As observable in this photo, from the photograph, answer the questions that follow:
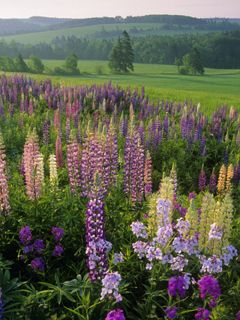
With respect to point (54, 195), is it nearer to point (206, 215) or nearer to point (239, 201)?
point (206, 215)

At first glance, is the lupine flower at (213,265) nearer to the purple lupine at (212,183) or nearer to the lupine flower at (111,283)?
the lupine flower at (111,283)

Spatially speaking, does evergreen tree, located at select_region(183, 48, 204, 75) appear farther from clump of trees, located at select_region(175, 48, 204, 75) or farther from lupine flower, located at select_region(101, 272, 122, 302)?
lupine flower, located at select_region(101, 272, 122, 302)

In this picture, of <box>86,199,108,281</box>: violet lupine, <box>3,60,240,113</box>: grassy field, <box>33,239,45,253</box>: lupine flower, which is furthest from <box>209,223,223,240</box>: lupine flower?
<box>3,60,240,113</box>: grassy field

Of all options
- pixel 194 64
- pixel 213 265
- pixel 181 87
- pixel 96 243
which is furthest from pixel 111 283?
pixel 194 64

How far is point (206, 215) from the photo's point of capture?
208 inches

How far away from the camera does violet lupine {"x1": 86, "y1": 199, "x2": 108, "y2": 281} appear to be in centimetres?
459

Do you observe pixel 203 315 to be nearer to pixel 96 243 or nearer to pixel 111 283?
pixel 111 283

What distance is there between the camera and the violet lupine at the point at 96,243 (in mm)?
4594

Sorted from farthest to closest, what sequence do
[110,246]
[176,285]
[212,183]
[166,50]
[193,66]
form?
[166,50] → [193,66] → [212,183] → [110,246] → [176,285]

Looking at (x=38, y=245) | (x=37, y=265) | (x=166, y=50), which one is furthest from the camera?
(x=166, y=50)

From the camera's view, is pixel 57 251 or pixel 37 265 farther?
pixel 57 251

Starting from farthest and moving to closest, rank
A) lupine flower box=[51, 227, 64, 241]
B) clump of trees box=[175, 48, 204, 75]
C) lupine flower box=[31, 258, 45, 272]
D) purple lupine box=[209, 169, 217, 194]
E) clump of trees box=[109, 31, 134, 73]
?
clump of trees box=[175, 48, 204, 75] → clump of trees box=[109, 31, 134, 73] → purple lupine box=[209, 169, 217, 194] → lupine flower box=[51, 227, 64, 241] → lupine flower box=[31, 258, 45, 272]

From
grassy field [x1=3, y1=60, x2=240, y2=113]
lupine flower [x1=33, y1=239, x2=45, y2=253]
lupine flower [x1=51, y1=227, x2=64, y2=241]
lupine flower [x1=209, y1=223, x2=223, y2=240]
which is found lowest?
grassy field [x1=3, y1=60, x2=240, y2=113]

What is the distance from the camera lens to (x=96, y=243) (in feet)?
15.1
